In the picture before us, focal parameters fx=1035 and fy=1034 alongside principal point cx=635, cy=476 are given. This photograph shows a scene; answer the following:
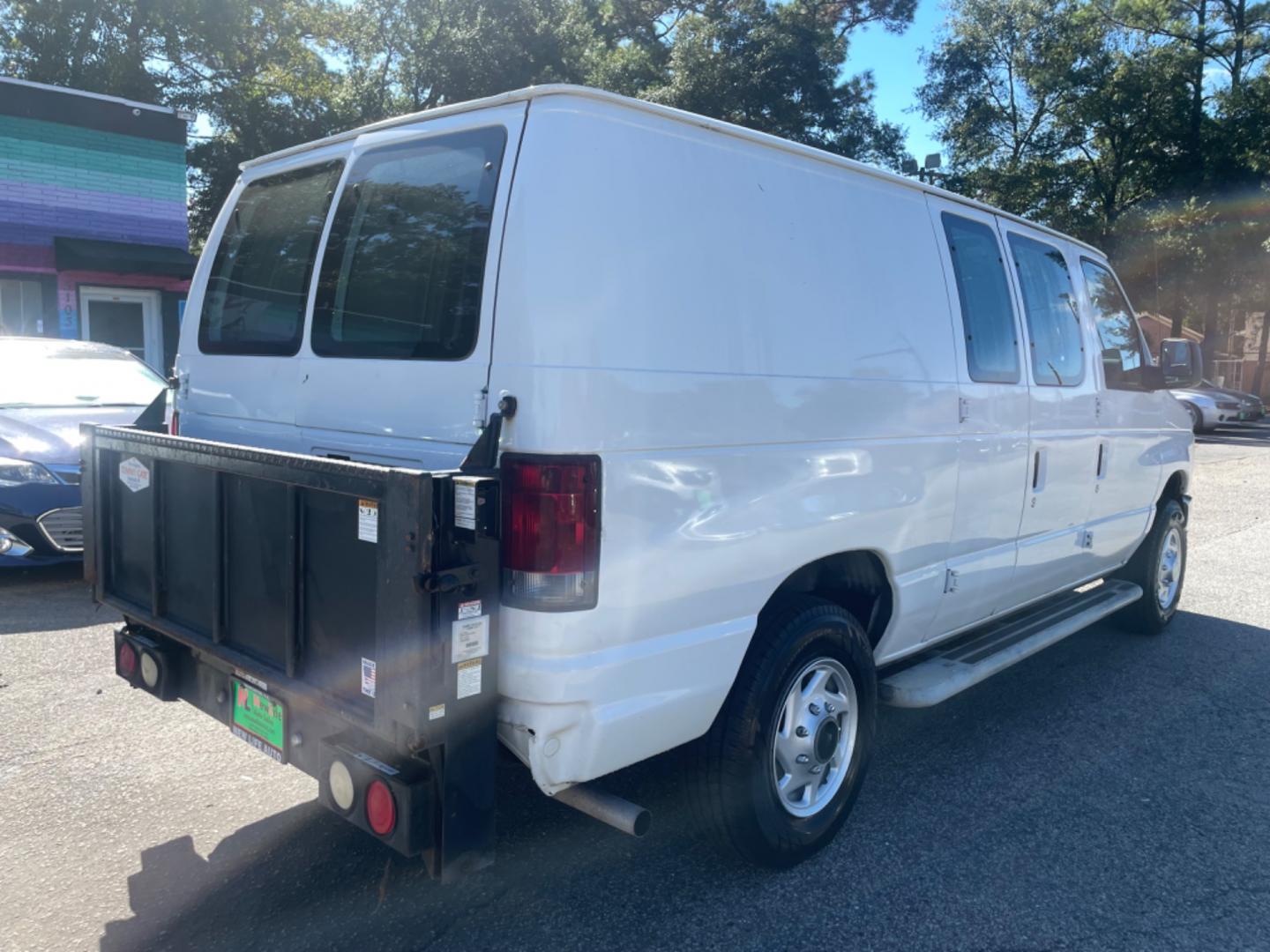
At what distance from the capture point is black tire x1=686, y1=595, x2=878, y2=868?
320 cm

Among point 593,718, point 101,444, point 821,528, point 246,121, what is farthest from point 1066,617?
point 246,121

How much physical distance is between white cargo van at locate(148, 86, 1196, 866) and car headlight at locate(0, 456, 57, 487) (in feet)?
10.3

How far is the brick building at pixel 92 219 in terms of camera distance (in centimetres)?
1516

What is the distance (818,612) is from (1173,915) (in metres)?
1.47

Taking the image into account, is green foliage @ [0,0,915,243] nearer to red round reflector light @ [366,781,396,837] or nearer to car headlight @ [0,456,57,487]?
car headlight @ [0,456,57,487]

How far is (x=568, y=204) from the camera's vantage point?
2783 mm

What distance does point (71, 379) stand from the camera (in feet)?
25.9

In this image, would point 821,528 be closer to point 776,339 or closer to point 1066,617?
point 776,339

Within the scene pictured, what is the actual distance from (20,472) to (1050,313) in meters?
6.08

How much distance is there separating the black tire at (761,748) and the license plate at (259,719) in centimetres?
124

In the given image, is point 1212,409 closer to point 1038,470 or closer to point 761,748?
point 1038,470

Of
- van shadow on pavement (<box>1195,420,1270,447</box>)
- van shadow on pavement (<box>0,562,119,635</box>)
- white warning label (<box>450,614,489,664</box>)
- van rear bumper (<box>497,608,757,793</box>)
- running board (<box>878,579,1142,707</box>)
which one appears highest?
white warning label (<box>450,614,489,664</box>)

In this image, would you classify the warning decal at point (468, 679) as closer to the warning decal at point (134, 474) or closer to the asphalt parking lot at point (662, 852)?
the asphalt parking lot at point (662, 852)

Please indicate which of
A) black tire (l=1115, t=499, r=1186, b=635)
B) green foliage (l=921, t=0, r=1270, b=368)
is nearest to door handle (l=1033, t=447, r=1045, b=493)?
black tire (l=1115, t=499, r=1186, b=635)
